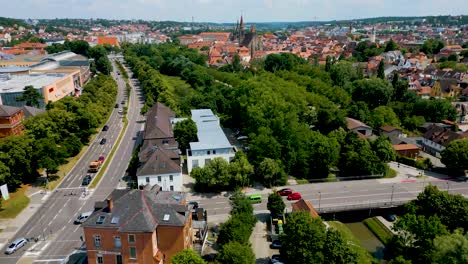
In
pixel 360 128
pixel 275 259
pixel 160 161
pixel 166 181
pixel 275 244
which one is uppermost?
pixel 160 161

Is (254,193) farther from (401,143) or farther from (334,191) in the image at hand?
(401,143)

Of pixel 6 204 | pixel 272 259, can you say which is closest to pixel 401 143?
pixel 272 259

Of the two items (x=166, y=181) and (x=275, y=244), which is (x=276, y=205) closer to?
(x=275, y=244)

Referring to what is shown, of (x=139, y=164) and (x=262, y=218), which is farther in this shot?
(x=139, y=164)

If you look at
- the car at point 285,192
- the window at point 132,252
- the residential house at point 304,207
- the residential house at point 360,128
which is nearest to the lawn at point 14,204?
the window at point 132,252

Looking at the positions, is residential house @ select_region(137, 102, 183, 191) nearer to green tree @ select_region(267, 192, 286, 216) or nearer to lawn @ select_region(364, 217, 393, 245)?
green tree @ select_region(267, 192, 286, 216)

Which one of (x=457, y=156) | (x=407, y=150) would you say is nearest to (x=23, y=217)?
(x=457, y=156)
